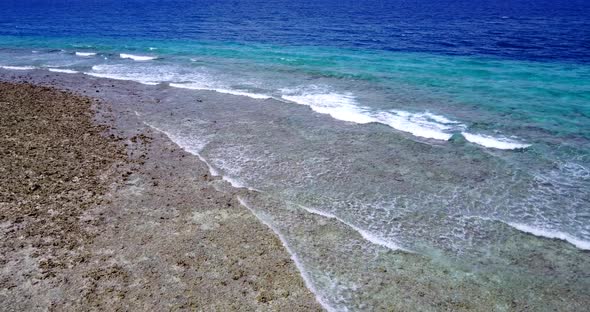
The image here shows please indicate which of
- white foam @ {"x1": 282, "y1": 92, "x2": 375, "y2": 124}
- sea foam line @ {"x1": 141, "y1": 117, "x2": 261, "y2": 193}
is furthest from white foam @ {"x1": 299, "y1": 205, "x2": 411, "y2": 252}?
white foam @ {"x1": 282, "y1": 92, "x2": 375, "y2": 124}

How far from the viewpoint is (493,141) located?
20.1 meters

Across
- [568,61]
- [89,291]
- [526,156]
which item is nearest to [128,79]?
[89,291]

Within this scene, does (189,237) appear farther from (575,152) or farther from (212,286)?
(575,152)

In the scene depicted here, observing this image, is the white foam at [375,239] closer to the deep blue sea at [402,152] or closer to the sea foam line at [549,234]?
the deep blue sea at [402,152]

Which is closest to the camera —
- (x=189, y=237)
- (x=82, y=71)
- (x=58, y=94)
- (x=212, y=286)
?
(x=212, y=286)

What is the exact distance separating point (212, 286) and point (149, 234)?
311 centimetres

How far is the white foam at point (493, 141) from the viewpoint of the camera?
63.8 ft

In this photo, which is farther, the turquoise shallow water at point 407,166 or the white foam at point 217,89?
the white foam at point 217,89

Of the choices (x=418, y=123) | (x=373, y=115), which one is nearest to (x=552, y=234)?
(x=418, y=123)

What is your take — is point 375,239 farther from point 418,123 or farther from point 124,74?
point 124,74

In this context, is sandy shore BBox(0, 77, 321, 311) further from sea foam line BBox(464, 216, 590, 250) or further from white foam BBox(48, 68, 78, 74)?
white foam BBox(48, 68, 78, 74)

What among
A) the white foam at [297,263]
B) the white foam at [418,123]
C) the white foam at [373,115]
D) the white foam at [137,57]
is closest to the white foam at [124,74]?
the white foam at [137,57]

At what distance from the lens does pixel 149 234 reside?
12.4 metres

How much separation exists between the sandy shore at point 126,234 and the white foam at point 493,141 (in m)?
11.8
